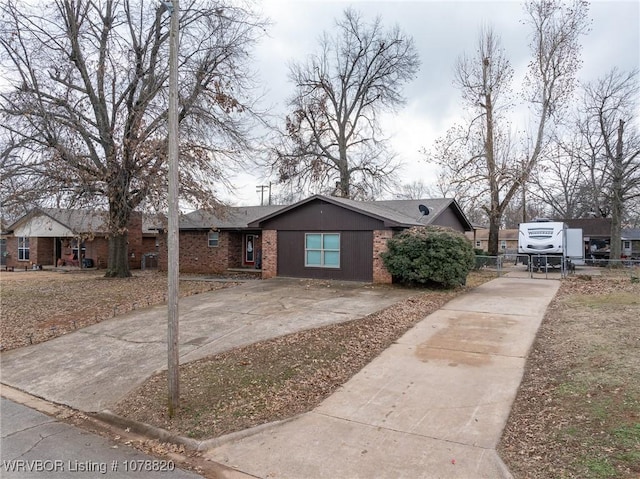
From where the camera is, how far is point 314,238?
16.5 m

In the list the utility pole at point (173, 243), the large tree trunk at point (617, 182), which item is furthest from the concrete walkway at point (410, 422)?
the large tree trunk at point (617, 182)

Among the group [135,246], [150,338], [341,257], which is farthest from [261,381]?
[135,246]

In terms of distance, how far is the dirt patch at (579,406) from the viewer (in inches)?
142

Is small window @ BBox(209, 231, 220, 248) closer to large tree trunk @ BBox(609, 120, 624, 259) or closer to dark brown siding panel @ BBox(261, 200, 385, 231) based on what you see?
dark brown siding panel @ BBox(261, 200, 385, 231)

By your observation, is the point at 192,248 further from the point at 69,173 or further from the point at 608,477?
the point at 608,477

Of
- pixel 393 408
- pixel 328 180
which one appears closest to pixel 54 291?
pixel 393 408

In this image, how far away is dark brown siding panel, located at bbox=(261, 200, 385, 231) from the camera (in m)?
15.4

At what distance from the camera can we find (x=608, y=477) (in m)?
3.34

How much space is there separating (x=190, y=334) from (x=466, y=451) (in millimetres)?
6211

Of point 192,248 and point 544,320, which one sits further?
point 192,248

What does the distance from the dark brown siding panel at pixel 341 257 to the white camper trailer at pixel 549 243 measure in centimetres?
1002

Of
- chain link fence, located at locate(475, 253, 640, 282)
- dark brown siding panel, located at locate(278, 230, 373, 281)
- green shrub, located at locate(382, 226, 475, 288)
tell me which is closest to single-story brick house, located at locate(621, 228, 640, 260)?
chain link fence, located at locate(475, 253, 640, 282)

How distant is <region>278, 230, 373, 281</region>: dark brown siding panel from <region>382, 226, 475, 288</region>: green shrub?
43.7 inches

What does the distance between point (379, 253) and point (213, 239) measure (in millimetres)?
9618
